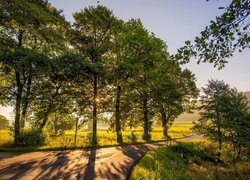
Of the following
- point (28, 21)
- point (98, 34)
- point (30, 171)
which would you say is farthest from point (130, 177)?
point (98, 34)

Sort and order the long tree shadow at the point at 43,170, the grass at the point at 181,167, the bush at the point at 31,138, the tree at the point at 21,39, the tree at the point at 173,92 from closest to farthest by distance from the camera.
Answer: the long tree shadow at the point at 43,170 → the grass at the point at 181,167 → the tree at the point at 21,39 → the bush at the point at 31,138 → the tree at the point at 173,92

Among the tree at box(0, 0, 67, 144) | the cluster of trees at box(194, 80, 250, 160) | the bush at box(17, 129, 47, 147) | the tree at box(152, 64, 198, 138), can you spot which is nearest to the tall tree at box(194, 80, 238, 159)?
the cluster of trees at box(194, 80, 250, 160)

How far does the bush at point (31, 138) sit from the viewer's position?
51.5 feet

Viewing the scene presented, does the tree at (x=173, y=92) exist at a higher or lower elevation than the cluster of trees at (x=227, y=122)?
higher

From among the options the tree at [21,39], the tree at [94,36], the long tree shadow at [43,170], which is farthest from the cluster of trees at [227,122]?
the tree at [21,39]

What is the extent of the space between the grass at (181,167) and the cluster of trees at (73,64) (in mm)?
7822

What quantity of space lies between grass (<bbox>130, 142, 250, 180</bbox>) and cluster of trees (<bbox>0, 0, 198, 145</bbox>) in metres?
7.82

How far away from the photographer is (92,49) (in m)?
21.1

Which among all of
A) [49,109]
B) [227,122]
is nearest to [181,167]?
[227,122]

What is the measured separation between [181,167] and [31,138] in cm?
1369

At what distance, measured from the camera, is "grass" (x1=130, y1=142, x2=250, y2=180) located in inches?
376

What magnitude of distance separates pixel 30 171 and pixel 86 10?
1961 cm

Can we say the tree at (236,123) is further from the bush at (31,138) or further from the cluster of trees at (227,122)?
the bush at (31,138)

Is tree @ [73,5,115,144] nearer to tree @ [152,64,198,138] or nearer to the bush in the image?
the bush
